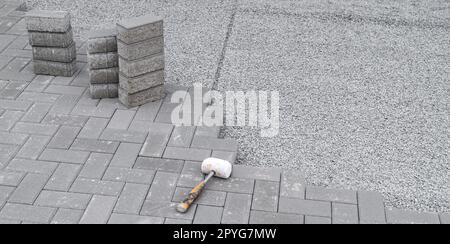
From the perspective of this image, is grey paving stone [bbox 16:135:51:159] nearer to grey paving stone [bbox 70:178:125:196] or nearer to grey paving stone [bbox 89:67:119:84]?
grey paving stone [bbox 70:178:125:196]

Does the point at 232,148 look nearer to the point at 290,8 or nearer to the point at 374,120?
the point at 374,120

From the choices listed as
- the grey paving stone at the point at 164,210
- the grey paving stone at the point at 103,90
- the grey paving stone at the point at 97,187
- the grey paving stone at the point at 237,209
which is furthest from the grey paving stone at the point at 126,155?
the grey paving stone at the point at 237,209

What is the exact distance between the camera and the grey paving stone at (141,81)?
630 cm

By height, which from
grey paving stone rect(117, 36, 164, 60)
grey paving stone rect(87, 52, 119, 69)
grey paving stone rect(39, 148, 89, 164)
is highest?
grey paving stone rect(117, 36, 164, 60)

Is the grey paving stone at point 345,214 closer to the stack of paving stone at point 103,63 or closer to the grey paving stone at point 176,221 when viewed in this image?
the grey paving stone at point 176,221

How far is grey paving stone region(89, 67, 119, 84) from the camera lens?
21.2 ft

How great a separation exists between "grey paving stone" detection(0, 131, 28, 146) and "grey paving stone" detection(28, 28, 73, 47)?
1.28 metres

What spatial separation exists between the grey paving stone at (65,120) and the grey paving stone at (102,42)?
0.72m

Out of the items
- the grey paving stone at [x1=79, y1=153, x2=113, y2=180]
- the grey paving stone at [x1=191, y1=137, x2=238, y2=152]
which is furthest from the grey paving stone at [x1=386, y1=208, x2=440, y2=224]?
the grey paving stone at [x1=79, y1=153, x2=113, y2=180]

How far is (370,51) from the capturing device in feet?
Result: 26.4

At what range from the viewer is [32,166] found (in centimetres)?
554

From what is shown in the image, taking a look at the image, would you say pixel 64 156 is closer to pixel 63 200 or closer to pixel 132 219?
pixel 63 200

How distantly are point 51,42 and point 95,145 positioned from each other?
63.1 inches

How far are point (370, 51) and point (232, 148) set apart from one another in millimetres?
3134
